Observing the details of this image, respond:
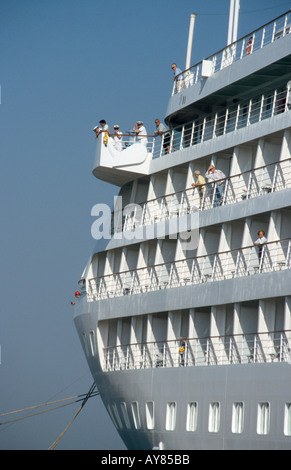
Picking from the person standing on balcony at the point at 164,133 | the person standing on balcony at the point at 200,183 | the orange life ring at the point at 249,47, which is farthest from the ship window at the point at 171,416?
the orange life ring at the point at 249,47

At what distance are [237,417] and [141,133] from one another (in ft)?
42.6

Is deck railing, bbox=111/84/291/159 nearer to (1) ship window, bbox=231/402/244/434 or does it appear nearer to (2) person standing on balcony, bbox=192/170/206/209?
(2) person standing on balcony, bbox=192/170/206/209

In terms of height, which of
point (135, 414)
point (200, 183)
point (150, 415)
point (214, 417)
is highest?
point (200, 183)

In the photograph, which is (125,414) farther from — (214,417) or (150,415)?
(214,417)

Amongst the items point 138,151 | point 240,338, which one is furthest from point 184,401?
point 138,151

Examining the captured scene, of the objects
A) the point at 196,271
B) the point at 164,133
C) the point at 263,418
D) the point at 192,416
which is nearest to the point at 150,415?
the point at 192,416

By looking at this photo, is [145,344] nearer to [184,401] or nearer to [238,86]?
[184,401]

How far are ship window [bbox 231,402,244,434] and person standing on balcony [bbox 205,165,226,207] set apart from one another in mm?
6872

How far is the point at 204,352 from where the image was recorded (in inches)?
1345

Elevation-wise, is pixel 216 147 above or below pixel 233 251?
above

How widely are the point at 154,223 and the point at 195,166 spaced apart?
249 cm

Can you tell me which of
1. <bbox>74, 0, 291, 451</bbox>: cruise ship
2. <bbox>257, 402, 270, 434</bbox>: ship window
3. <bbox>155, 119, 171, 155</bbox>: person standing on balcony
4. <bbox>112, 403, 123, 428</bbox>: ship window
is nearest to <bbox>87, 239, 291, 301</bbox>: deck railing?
<bbox>74, 0, 291, 451</bbox>: cruise ship
